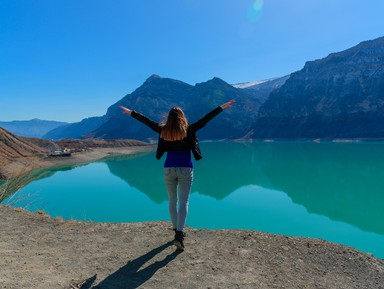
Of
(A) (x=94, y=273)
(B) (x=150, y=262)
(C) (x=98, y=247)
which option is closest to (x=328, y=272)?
(B) (x=150, y=262)

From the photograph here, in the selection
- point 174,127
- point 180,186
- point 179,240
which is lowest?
point 179,240

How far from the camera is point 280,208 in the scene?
2872 centimetres

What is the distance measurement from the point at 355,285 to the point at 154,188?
3871 cm

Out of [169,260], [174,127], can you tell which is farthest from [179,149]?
[169,260]

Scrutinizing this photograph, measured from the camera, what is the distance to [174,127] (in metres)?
5.24

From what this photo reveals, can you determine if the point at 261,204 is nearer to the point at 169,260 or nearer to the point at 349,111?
the point at 169,260

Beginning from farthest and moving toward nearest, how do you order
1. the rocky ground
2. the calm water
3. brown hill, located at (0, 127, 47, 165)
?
brown hill, located at (0, 127, 47, 165) → the calm water → the rocky ground

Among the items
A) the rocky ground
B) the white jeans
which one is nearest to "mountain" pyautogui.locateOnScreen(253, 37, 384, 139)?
the rocky ground

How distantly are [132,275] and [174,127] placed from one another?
2.42m

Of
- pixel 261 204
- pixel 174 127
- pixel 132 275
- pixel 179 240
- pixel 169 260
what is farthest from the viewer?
pixel 261 204

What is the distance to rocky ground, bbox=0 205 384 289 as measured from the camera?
4641mm

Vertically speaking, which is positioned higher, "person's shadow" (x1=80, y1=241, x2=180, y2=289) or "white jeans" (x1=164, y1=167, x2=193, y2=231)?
"white jeans" (x1=164, y1=167, x2=193, y2=231)

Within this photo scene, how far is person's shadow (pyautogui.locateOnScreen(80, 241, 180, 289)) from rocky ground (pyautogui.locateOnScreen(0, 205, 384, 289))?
0.6 inches

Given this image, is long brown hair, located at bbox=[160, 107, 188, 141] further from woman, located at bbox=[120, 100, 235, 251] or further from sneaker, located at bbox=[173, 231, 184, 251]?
sneaker, located at bbox=[173, 231, 184, 251]
